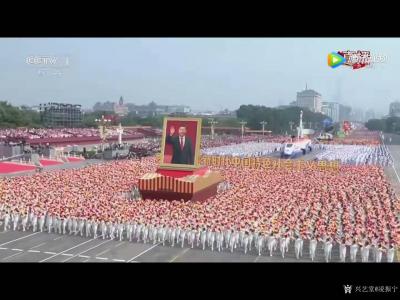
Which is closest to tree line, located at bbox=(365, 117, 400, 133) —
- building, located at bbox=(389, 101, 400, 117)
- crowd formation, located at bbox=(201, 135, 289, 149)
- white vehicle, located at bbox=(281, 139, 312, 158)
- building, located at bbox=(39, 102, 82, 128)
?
building, located at bbox=(389, 101, 400, 117)

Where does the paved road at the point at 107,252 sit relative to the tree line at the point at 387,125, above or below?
below

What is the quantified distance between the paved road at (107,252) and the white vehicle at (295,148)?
2843cm

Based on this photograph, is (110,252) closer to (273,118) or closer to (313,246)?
(313,246)

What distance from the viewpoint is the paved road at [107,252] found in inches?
481

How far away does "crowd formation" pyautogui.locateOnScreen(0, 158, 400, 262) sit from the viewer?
12.7 m

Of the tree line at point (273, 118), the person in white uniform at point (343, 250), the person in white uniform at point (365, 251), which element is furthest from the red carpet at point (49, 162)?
the tree line at point (273, 118)

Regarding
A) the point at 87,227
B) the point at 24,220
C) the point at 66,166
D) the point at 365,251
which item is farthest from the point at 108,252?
the point at 66,166

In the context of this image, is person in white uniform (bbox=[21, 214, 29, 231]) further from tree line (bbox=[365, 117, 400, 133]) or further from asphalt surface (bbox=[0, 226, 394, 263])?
tree line (bbox=[365, 117, 400, 133])

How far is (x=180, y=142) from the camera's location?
2062 cm

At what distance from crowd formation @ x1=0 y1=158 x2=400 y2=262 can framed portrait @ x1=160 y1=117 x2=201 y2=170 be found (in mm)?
2406

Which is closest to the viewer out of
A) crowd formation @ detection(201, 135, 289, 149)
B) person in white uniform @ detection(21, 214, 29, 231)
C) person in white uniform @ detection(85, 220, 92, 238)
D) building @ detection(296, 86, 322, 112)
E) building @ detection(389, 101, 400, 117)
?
person in white uniform @ detection(85, 220, 92, 238)

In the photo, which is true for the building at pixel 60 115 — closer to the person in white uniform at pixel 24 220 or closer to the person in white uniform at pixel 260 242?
the person in white uniform at pixel 24 220
